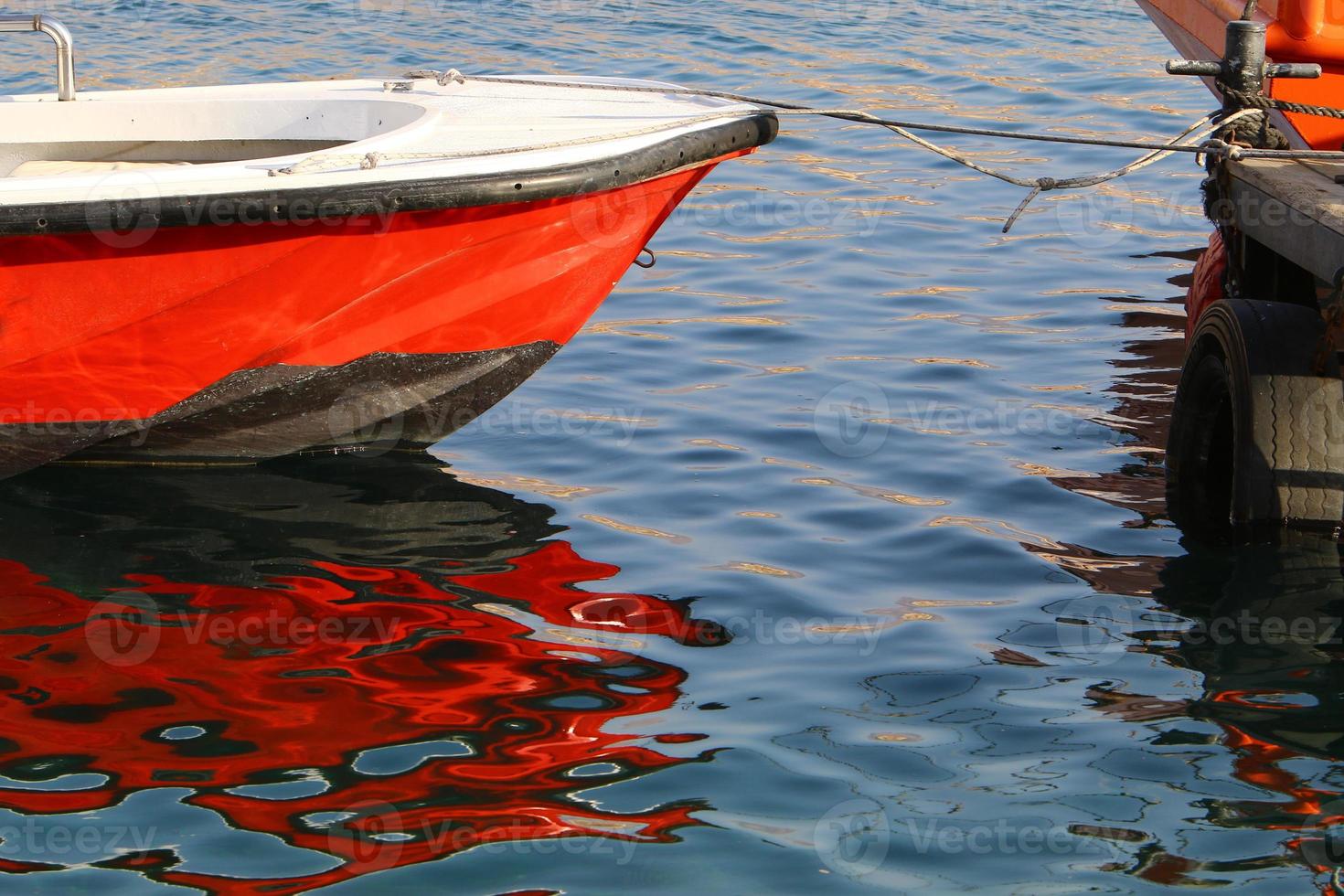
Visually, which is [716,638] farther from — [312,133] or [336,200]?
[312,133]

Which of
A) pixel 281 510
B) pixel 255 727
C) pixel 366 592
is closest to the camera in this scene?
pixel 255 727

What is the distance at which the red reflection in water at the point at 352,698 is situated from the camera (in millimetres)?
3461

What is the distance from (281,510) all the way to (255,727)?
1563 millimetres

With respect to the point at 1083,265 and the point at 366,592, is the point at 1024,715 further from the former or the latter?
the point at 1083,265

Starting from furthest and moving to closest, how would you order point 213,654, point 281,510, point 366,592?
point 281,510 → point 366,592 → point 213,654

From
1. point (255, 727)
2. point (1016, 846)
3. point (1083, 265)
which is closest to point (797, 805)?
point (1016, 846)

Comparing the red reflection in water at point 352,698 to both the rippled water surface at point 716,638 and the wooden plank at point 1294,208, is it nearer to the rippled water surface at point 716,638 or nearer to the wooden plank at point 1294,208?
the rippled water surface at point 716,638

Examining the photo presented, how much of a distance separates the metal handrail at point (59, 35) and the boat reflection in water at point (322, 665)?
1.47 metres

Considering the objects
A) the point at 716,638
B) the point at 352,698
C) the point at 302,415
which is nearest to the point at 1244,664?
the point at 716,638

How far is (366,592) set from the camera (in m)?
4.70

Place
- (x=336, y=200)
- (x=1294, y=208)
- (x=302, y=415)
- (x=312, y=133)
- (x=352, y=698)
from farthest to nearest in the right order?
(x=312, y=133)
(x=302, y=415)
(x=336, y=200)
(x=1294, y=208)
(x=352, y=698)

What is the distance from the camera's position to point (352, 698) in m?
4.01

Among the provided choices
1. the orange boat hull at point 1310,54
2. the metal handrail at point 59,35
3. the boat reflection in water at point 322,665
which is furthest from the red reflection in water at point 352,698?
the orange boat hull at point 1310,54

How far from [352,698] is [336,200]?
1515mm
